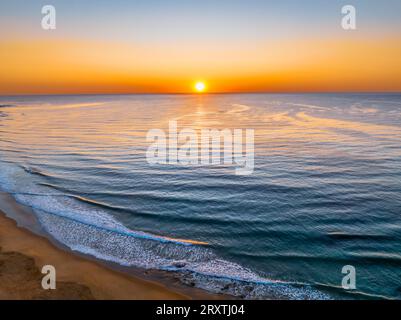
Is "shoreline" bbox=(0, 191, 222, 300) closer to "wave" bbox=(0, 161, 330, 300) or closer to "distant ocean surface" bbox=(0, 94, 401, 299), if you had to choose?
"wave" bbox=(0, 161, 330, 300)

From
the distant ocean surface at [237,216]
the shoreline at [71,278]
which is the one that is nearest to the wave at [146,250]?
the distant ocean surface at [237,216]

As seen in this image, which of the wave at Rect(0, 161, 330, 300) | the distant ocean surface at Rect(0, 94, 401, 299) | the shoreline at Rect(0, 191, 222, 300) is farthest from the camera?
the distant ocean surface at Rect(0, 94, 401, 299)

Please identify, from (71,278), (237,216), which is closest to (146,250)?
(71,278)

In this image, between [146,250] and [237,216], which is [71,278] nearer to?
[146,250]

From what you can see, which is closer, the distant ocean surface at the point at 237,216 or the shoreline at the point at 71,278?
the shoreline at the point at 71,278

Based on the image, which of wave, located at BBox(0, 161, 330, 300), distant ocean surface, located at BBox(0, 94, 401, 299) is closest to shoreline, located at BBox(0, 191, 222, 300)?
wave, located at BBox(0, 161, 330, 300)

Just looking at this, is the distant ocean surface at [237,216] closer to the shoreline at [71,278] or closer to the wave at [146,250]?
the wave at [146,250]
